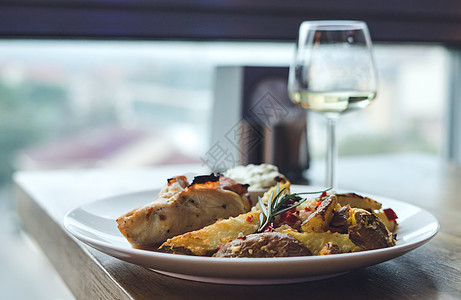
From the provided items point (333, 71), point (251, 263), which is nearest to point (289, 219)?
point (251, 263)

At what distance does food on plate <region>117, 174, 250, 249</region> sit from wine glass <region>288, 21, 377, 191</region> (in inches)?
11.0

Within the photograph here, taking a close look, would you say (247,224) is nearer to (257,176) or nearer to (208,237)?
(208,237)

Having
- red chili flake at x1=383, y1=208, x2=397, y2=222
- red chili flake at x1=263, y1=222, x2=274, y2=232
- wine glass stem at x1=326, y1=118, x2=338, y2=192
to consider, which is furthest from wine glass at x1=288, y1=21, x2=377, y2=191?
red chili flake at x1=263, y1=222, x2=274, y2=232

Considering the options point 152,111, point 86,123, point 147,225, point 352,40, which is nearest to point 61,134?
point 86,123

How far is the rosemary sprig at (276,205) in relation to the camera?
619mm

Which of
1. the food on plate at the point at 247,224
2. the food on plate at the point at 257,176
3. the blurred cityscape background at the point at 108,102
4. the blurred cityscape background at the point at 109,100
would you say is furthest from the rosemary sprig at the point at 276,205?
the blurred cityscape background at the point at 109,100

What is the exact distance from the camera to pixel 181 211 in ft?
2.01

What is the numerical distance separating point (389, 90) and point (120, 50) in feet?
4.27

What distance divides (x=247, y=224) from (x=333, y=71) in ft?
1.35

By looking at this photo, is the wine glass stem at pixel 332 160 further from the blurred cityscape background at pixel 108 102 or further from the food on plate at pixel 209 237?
the blurred cityscape background at pixel 108 102

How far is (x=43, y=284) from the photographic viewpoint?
1.43 meters

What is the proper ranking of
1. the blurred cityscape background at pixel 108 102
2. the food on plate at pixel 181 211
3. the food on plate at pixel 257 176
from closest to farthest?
1. the food on plate at pixel 181 211
2. the food on plate at pixel 257 176
3. the blurred cityscape background at pixel 108 102

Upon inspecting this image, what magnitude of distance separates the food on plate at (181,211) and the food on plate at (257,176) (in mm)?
159

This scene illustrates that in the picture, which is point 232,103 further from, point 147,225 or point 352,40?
point 147,225
